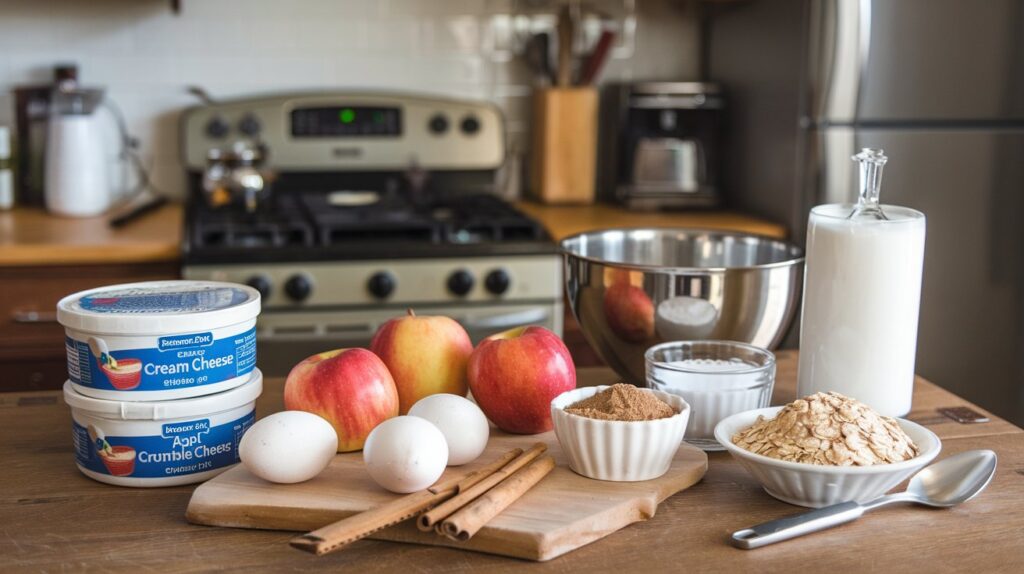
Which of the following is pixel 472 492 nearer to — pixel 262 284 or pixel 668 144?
pixel 262 284

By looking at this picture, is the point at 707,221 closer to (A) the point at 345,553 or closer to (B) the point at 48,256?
(B) the point at 48,256

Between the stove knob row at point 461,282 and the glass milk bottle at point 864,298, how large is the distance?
1297 millimetres

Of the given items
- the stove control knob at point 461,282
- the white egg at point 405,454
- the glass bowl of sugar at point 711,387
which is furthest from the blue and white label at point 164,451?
the stove control knob at point 461,282

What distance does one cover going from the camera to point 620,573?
88 cm

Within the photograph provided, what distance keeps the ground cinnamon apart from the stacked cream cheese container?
1.09 ft

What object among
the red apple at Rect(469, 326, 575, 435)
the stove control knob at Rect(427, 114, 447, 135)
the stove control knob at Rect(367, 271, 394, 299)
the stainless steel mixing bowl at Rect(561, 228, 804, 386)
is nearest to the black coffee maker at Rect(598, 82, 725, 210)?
the stove control knob at Rect(427, 114, 447, 135)

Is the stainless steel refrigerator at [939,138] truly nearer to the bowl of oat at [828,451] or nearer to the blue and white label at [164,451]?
the bowl of oat at [828,451]

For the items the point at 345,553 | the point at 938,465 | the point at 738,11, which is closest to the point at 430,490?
the point at 345,553

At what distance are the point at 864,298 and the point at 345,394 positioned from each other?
0.56 m

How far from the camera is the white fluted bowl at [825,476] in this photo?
3.17ft

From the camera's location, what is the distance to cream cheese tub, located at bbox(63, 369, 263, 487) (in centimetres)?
104

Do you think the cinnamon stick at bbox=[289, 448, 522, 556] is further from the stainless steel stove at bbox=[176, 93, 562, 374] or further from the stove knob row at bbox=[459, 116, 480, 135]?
the stove knob row at bbox=[459, 116, 480, 135]

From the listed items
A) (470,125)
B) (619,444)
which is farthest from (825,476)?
(470,125)

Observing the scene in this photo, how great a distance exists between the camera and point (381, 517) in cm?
90
